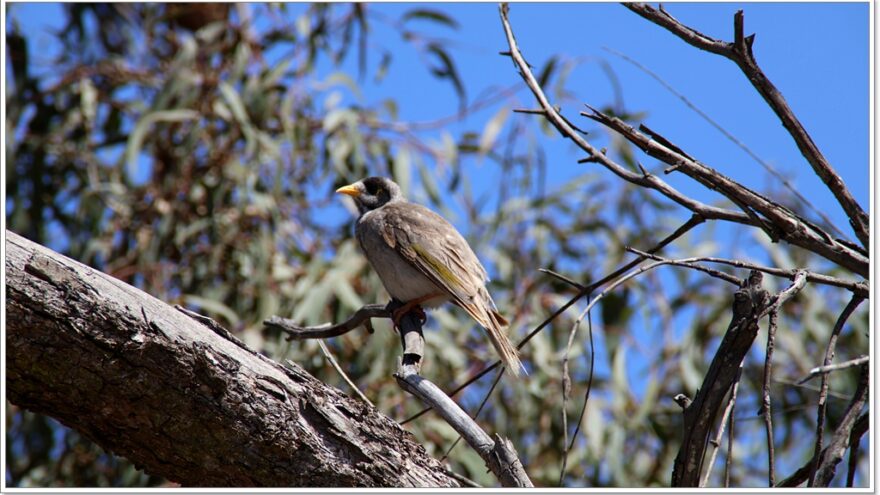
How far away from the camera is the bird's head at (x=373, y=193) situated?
483 centimetres

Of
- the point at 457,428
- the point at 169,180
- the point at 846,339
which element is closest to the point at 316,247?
the point at 169,180

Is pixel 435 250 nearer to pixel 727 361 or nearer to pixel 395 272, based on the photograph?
pixel 395 272

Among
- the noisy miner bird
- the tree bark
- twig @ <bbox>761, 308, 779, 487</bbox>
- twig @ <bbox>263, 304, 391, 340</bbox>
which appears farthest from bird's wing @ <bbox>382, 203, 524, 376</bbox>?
twig @ <bbox>761, 308, 779, 487</bbox>

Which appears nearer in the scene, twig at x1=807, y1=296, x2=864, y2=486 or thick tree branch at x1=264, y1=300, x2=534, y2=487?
twig at x1=807, y1=296, x2=864, y2=486

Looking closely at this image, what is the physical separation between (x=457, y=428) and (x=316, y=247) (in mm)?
3707

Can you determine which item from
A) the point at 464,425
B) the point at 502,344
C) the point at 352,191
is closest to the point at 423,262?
the point at 502,344

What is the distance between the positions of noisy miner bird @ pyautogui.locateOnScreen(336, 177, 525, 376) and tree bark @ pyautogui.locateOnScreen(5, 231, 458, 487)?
1.17m

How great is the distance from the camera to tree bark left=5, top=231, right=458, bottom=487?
2.21m

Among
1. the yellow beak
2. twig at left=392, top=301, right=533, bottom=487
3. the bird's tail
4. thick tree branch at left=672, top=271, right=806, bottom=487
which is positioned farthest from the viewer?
the yellow beak

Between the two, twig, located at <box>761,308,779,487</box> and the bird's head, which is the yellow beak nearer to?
the bird's head

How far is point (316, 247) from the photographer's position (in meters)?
5.96

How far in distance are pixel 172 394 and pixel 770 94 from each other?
1444mm

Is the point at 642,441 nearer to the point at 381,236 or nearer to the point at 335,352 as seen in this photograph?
the point at 335,352

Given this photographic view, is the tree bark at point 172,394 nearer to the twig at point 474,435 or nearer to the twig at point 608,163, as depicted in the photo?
the twig at point 474,435
